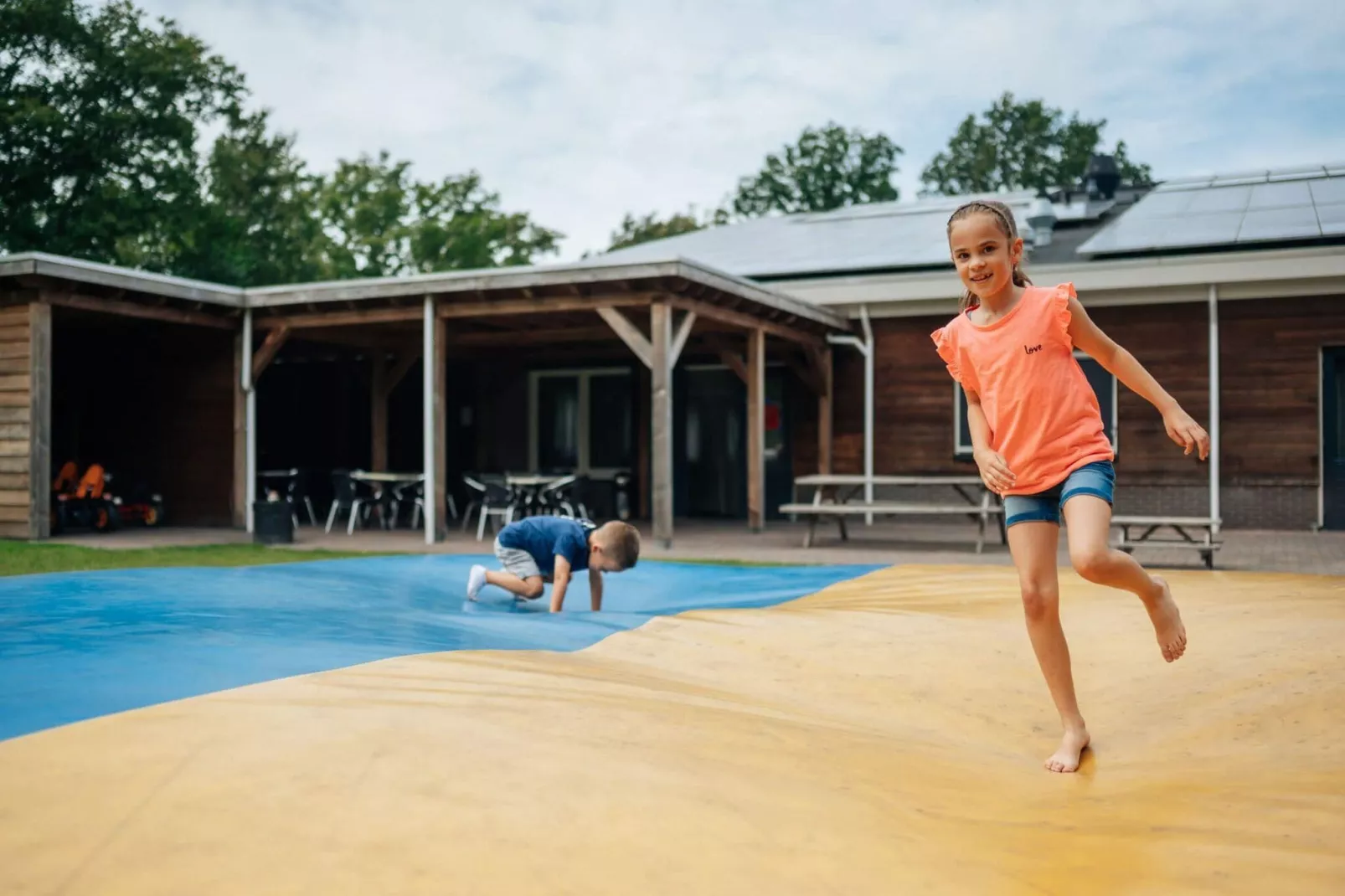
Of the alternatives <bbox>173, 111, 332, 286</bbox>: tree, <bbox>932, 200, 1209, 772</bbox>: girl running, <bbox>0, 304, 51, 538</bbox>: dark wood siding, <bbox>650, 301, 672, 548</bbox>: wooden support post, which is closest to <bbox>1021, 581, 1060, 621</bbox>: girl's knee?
<bbox>932, 200, 1209, 772</bbox>: girl running

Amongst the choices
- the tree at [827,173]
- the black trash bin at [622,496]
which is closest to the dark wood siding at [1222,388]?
the black trash bin at [622,496]

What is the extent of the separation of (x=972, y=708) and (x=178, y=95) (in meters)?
31.8

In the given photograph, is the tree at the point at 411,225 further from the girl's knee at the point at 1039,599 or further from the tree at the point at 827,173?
the girl's knee at the point at 1039,599

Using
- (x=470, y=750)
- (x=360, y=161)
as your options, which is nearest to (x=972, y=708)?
(x=470, y=750)

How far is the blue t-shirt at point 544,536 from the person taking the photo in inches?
233

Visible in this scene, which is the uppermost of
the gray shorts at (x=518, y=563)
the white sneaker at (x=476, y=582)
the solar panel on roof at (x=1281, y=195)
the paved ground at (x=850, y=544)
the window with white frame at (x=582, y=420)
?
the solar panel on roof at (x=1281, y=195)

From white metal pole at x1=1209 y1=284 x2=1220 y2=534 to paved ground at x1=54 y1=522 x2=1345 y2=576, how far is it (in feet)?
1.43

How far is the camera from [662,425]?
1048cm

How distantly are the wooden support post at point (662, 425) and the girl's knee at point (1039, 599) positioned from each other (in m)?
7.42

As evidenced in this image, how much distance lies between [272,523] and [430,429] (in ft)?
5.86

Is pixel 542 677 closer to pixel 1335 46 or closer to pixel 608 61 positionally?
pixel 1335 46

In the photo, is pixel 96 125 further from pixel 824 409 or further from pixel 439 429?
pixel 824 409

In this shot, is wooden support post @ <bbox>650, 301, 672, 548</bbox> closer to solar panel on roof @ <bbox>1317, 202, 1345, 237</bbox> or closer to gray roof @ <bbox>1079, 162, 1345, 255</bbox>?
gray roof @ <bbox>1079, 162, 1345, 255</bbox>

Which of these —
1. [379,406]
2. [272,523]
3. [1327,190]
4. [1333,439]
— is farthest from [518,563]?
[1327,190]
